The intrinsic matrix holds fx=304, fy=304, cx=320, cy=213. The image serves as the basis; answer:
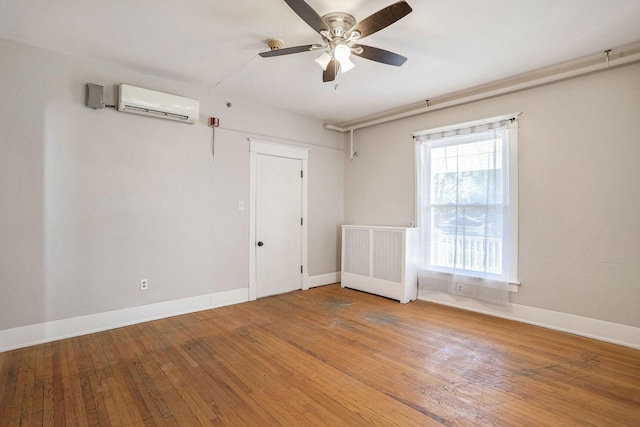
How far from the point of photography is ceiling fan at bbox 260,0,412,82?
193 centimetres

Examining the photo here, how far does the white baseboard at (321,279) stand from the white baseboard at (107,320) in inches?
43.8

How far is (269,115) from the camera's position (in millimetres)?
4422

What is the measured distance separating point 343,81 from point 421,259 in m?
2.57

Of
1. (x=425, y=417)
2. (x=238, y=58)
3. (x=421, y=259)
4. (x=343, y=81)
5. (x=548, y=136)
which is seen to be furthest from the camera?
(x=421, y=259)

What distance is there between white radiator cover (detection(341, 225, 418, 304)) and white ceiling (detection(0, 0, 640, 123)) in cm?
198

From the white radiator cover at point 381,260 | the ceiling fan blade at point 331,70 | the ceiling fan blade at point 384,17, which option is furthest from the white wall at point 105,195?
the ceiling fan blade at point 384,17

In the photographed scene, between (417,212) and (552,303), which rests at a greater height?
(417,212)

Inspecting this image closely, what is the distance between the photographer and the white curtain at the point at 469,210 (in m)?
3.49

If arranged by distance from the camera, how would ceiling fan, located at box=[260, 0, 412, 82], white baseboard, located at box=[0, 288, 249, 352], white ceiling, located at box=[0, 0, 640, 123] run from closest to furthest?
ceiling fan, located at box=[260, 0, 412, 82], white ceiling, located at box=[0, 0, 640, 123], white baseboard, located at box=[0, 288, 249, 352]

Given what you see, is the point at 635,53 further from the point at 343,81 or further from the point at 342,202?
the point at 342,202

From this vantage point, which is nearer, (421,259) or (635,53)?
(635,53)

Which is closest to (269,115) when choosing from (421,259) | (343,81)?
(343,81)

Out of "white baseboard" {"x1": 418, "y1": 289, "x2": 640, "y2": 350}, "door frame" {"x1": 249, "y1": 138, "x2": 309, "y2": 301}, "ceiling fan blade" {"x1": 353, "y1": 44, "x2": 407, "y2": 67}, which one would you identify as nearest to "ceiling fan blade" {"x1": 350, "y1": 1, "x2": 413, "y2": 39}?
"ceiling fan blade" {"x1": 353, "y1": 44, "x2": 407, "y2": 67}

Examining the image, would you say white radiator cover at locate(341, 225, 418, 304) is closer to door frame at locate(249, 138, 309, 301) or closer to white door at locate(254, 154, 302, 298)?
white door at locate(254, 154, 302, 298)
